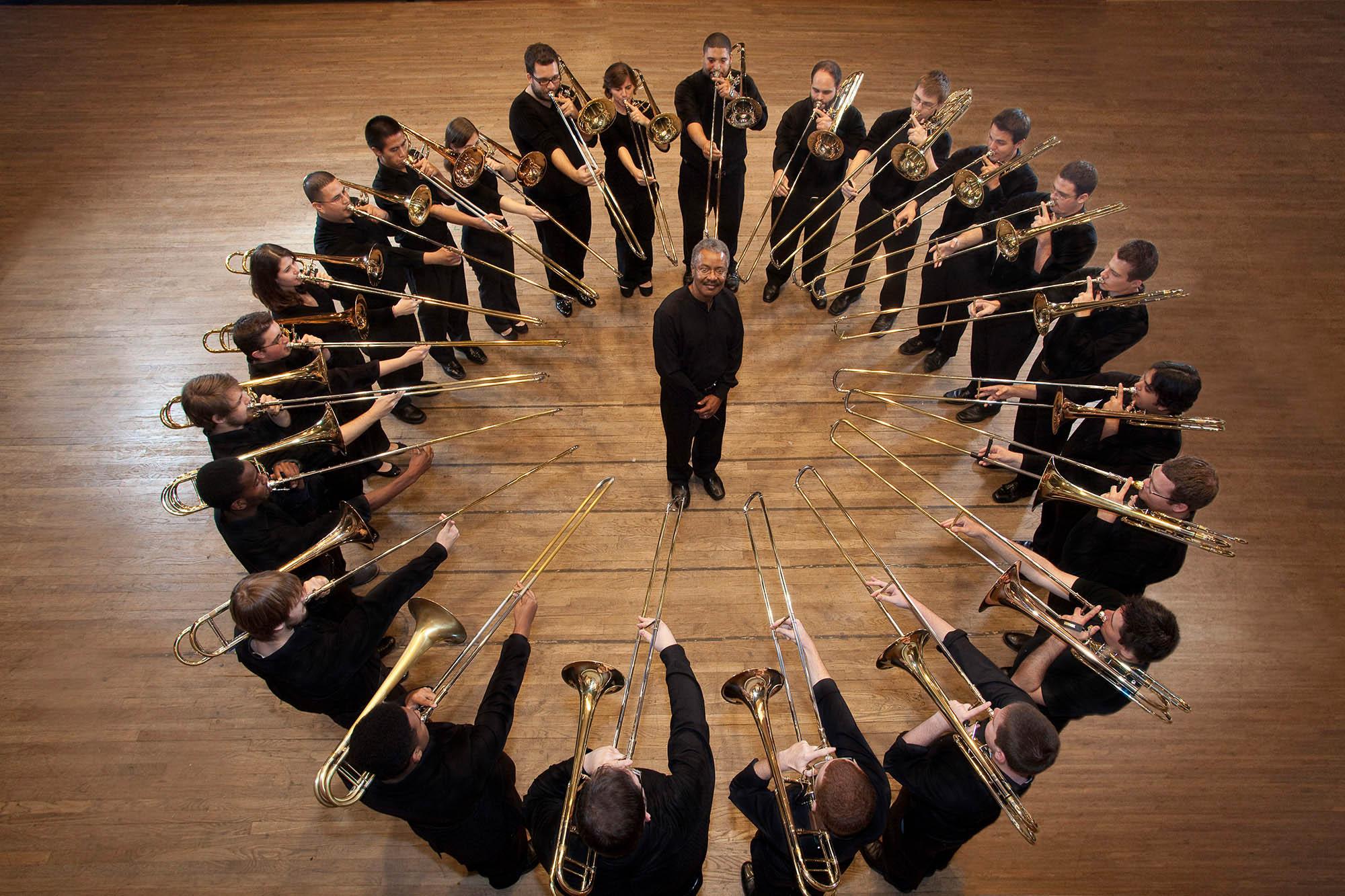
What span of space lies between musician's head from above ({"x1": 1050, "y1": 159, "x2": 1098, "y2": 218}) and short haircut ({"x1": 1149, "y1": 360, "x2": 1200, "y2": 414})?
1.15 metres

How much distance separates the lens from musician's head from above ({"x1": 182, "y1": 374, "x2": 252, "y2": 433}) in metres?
3.33

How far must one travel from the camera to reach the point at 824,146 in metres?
4.77

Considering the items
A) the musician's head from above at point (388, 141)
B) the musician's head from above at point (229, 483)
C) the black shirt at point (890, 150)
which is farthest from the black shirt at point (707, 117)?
the musician's head from above at point (229, 483)

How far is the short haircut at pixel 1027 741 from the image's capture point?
2.64 m

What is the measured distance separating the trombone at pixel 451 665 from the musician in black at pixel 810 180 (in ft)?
7.47

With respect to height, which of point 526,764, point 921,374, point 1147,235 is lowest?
point 526,764

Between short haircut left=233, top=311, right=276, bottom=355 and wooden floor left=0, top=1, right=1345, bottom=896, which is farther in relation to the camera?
wooden floor left=0, top=1, right=1345, bottom=896

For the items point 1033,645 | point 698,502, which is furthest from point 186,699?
point 1033,645

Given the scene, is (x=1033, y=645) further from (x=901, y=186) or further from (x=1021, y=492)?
(x=901, y=186)

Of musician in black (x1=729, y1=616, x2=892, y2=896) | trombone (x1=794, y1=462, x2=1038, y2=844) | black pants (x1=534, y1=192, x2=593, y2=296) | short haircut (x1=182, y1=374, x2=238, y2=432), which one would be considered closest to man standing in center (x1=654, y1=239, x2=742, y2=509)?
trombone (x1=794, y1=462, x2=1038, y2=844)

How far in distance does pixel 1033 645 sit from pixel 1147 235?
4.36 metres

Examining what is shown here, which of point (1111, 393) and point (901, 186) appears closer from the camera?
point (1111, 393)

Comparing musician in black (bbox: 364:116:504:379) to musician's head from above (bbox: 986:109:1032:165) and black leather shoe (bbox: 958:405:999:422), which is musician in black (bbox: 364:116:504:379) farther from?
black leather shoe (bbox: 958:405:999:422)

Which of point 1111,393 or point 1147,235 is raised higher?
point 1147,235
